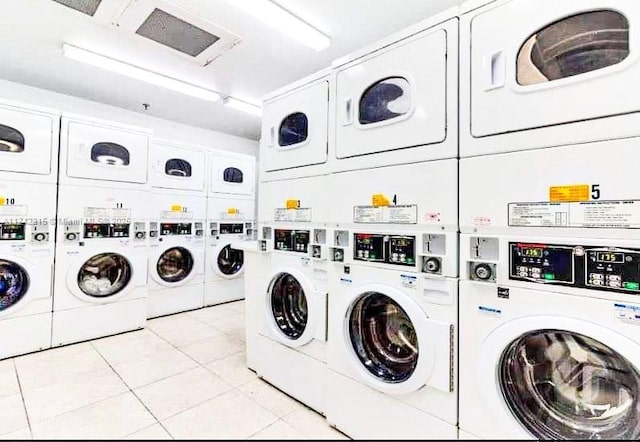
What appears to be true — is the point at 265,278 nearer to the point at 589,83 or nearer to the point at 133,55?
the point at 589,83

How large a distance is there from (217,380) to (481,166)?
7.72 ft

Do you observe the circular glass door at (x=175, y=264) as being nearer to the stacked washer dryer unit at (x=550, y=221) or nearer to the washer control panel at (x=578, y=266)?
the stacked washer dryer unit at (x=550, y=221)

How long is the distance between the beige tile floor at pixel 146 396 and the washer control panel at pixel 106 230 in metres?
1.06

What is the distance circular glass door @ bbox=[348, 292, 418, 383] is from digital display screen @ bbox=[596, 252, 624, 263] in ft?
2.97

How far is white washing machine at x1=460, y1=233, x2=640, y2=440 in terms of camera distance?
113cm

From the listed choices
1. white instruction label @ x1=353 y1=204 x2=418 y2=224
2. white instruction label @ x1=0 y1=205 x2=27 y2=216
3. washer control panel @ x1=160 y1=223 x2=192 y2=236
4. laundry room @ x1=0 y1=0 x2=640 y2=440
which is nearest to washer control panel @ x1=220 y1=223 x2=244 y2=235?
washer control panel @ x1=160 y1=223 x2=192 y2=236

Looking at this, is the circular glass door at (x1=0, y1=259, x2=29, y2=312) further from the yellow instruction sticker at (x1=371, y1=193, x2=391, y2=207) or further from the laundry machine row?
the yellow instruction sticker at (x1=371, y1=193, x2=391, y2=207)

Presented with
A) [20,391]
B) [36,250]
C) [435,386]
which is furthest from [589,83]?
[36,250]

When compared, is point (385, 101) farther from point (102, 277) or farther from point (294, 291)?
point (102, 277)

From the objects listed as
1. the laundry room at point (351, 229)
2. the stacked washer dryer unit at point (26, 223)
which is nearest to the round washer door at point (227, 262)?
the laundry room at point (351, 229)

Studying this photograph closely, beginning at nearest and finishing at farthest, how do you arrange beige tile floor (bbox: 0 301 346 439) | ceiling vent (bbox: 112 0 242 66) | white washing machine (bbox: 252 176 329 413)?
beige tile floor (bbox: 0 301 346 439)
white washing machine (bbox: 252 176 329 413)
ceiling vent (bbox: 112 0 242 66)

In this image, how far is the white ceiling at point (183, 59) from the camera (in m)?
2.64

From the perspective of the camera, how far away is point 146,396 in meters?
2.26

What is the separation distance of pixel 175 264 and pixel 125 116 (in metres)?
2.45
